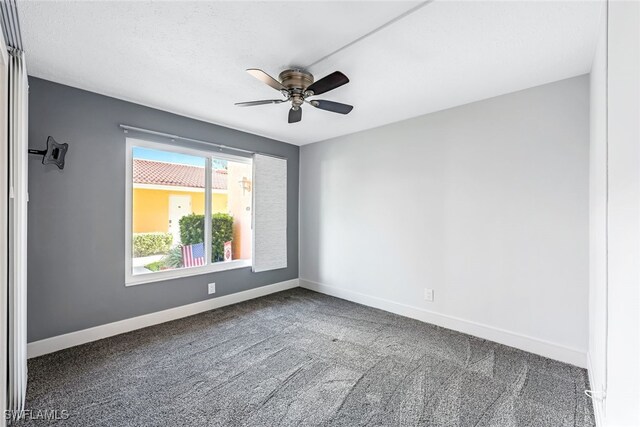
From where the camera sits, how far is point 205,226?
11.9 feet

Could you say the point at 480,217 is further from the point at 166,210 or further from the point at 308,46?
the point at 166,210

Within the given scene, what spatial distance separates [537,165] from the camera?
2514 mm

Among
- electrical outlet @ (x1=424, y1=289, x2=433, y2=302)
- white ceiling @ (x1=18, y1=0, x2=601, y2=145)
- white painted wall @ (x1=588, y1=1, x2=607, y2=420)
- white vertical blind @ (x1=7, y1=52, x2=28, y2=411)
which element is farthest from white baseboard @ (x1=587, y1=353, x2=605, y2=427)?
white vertical blind @ (x1=7, y1=52, x2=28, y2=411)

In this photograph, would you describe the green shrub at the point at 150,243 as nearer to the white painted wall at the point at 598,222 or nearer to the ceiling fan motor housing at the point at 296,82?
the ceiling fan motor housing at the point at 296,82

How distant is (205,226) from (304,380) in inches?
89.6

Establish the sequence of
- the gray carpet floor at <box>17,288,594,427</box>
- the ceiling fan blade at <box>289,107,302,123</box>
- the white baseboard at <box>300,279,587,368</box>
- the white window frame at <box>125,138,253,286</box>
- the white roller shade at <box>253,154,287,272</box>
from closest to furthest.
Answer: the gray carpet floor at <box>17,288,594,427</box> < the white baseboard at <box>300,279,587,368</box> < the ceiling fan blade at <box>289,107,302,123</box> < the white window frame at <box>125,138,253,286</box> < the white roller shade at <box>253,154,287,272</box>

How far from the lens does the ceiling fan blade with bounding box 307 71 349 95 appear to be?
1879mm

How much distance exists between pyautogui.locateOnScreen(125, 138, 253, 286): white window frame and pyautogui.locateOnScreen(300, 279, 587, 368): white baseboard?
1.71 metres

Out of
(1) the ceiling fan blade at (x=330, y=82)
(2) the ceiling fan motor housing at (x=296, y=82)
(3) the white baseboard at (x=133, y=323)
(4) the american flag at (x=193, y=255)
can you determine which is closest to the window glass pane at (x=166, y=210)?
(4) the american flag at (x=193, y=255)

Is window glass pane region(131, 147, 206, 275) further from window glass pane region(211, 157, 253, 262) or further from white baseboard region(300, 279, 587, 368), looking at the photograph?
white baseboard region(300, 279, 587, 368)

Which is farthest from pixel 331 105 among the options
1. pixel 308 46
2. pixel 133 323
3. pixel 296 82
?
pixel 133 323

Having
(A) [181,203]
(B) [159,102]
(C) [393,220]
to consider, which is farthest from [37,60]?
(C) [393,220]

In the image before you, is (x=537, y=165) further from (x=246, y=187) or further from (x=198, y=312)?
(x=198, y=312)

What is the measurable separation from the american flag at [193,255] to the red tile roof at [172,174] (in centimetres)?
75
